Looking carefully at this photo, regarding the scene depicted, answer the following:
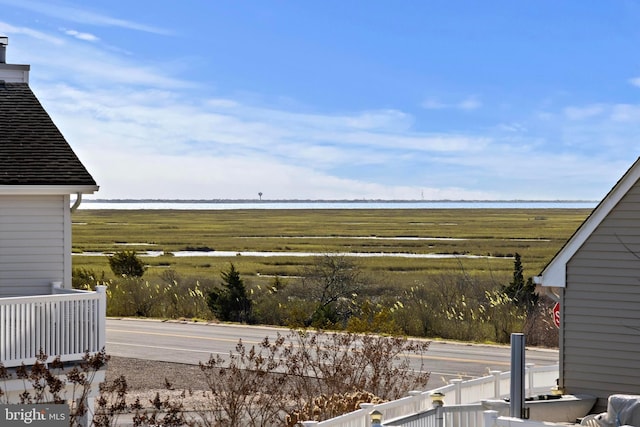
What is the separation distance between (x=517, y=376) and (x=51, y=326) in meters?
9.01

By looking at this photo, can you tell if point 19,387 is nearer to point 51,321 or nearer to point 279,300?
point 51,321

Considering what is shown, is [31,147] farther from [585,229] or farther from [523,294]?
[523,294]

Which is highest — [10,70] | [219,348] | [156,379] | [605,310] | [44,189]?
[10,70]

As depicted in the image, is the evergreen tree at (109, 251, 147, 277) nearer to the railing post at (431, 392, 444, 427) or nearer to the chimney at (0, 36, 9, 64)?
the chimney at (0, 36, 9, 64)

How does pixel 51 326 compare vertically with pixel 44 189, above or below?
below

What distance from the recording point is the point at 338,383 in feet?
53.4

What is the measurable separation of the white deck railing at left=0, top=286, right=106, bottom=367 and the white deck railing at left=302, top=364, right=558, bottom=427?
6.75 meters

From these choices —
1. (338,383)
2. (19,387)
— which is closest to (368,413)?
(338,383)

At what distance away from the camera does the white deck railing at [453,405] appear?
40.1 ft

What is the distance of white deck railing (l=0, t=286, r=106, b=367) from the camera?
16.5 meters

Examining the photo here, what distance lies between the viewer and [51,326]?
17.0 m

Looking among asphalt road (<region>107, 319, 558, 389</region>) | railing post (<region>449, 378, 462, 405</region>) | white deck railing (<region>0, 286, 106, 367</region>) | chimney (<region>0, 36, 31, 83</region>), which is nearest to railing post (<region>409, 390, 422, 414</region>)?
railing post (<region>449, 378, 462, 405</region>)

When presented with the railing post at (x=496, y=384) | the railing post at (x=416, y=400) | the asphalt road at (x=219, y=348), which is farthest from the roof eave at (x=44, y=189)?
the asphalt road at (x=219, y=348)

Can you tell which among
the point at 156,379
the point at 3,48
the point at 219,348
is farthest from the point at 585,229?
the point at 219,348
